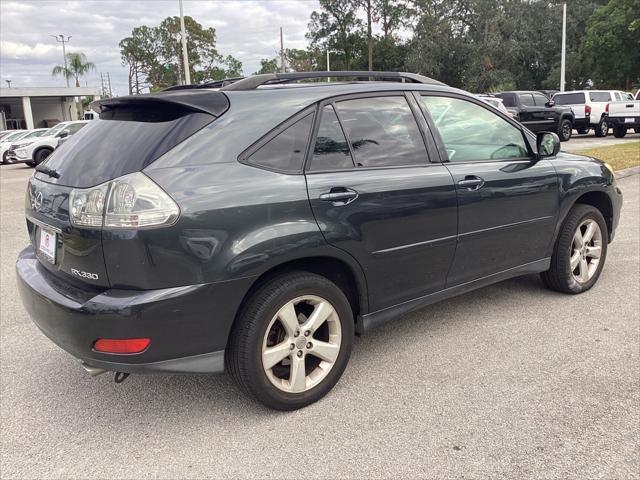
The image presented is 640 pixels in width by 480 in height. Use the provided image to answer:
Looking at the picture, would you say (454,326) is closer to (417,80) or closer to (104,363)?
(417,80)

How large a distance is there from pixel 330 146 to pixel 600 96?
2302cm

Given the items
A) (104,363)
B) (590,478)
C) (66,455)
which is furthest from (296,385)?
(590,478)

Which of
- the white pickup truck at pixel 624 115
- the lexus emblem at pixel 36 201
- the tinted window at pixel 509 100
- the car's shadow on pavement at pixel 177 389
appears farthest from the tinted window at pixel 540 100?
the lexus emblem at pixel 36 201

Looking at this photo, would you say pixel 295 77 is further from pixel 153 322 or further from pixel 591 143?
pixel 591 143

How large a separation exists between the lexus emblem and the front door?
7.62ft

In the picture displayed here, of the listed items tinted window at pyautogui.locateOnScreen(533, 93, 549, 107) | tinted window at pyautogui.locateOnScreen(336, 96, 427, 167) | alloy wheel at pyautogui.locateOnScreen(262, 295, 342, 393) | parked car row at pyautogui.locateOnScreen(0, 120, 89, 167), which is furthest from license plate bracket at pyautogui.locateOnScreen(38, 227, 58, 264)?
tinted window at pyautogui.locateOnScreen(533, 93, 549, 107)

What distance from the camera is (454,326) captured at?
3.96 m

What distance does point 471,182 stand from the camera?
3.53 m

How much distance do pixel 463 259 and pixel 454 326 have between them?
0.62 m

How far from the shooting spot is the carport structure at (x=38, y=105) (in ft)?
162

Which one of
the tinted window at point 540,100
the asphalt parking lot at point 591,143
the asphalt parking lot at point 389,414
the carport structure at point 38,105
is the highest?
the carport structure at point 38,105

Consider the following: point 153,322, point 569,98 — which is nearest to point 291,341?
point 153,322

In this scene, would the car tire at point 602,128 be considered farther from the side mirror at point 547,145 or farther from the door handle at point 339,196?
the door handle at point 339,196

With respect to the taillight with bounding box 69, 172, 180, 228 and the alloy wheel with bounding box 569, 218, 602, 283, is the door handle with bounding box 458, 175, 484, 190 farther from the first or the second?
the taillight with bounding box 69, 172, 180, 228
